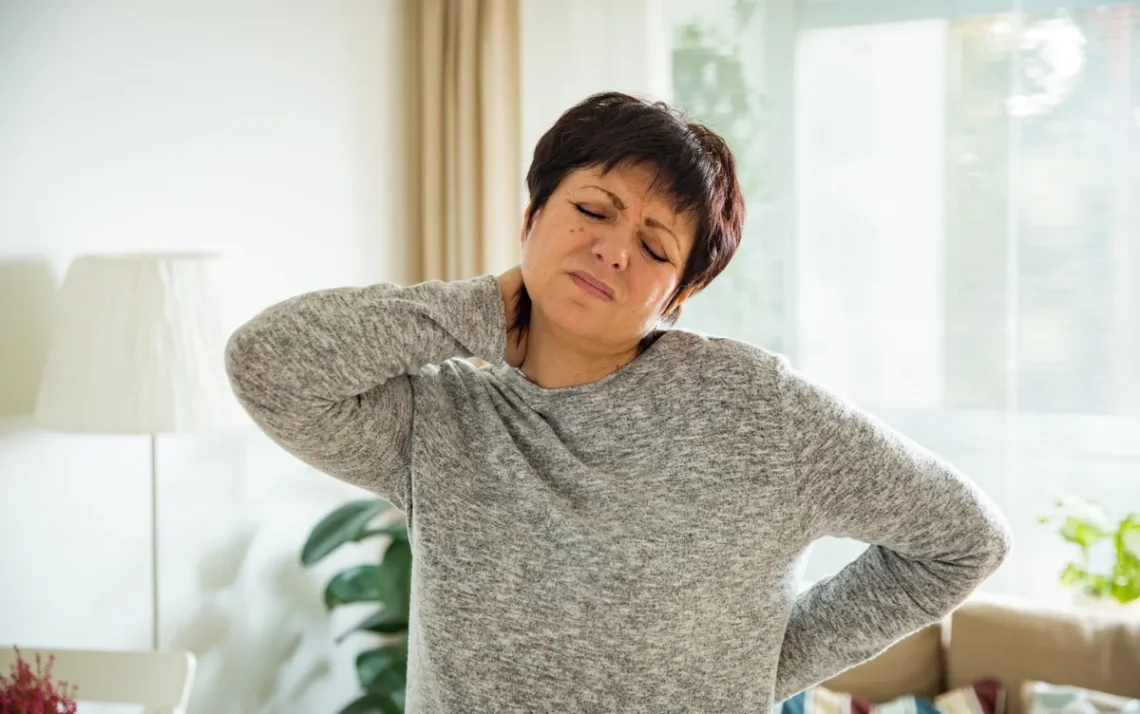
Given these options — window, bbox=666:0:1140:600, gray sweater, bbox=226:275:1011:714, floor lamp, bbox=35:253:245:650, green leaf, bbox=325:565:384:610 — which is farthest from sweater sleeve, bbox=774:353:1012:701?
window, bbox=666:0:1140:600

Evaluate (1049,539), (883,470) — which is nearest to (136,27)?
(883,470)

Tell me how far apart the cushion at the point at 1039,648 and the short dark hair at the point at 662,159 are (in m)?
1.46

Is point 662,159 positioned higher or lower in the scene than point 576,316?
higher

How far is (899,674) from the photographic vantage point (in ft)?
7.91

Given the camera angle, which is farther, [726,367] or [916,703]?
[916,703]

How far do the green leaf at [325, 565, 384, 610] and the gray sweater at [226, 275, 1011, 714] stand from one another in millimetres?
1492

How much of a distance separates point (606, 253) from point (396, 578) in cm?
161

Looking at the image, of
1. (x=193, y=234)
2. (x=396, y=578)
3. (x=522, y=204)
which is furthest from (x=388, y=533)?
(x=522, y=204)

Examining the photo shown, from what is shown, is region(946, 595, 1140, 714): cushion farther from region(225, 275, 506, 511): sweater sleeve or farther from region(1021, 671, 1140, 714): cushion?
region(225, 275, 506, 511): sweater sleeve

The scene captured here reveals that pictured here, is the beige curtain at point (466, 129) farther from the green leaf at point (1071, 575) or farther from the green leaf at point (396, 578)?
the green leaf at point (1071, 575)

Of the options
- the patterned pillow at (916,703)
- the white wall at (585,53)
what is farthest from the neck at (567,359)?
the white wall at (585,53)

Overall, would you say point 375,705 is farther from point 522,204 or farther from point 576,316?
point 576,316

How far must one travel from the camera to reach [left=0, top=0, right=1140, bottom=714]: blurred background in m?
2.15

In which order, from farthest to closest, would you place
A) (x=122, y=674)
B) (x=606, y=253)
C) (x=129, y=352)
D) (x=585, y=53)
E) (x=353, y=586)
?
(x=585, y=53), (x=353, y=586), (x=129, y=352), (x=122, y=674), (x=606, y=253)
